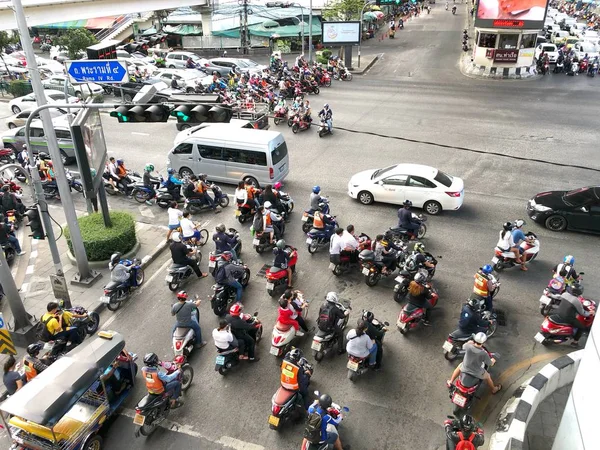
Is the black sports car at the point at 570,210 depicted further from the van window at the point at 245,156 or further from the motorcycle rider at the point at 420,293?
the van window at the point at 245,156

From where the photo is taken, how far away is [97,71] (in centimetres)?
1091

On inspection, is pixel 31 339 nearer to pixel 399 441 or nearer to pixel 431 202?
pixel 399 441

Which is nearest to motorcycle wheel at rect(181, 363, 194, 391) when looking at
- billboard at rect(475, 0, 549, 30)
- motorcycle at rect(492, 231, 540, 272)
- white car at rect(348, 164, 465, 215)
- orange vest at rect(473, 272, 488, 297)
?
orange vest at rect(473, 272, 488, 297)

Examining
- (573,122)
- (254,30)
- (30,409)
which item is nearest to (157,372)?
(30,409)

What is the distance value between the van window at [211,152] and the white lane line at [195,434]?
10594 millimetres

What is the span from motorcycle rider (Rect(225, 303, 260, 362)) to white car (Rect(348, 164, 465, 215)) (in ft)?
25.5

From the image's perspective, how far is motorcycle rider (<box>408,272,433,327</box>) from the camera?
1032cm

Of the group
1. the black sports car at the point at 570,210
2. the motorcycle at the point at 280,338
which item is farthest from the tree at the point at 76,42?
the motorcycle at the point at 280,338

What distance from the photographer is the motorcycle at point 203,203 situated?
653 inches

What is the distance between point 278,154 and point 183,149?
3.72m

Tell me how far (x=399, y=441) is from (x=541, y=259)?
300 inches

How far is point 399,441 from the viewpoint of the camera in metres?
8.25

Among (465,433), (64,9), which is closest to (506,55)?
(64,9)

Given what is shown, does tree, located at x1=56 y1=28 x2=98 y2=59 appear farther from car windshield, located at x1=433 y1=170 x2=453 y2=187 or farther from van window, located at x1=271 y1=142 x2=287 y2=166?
car windshield, located at x1=433 y1=170 x2=453 y2=187
